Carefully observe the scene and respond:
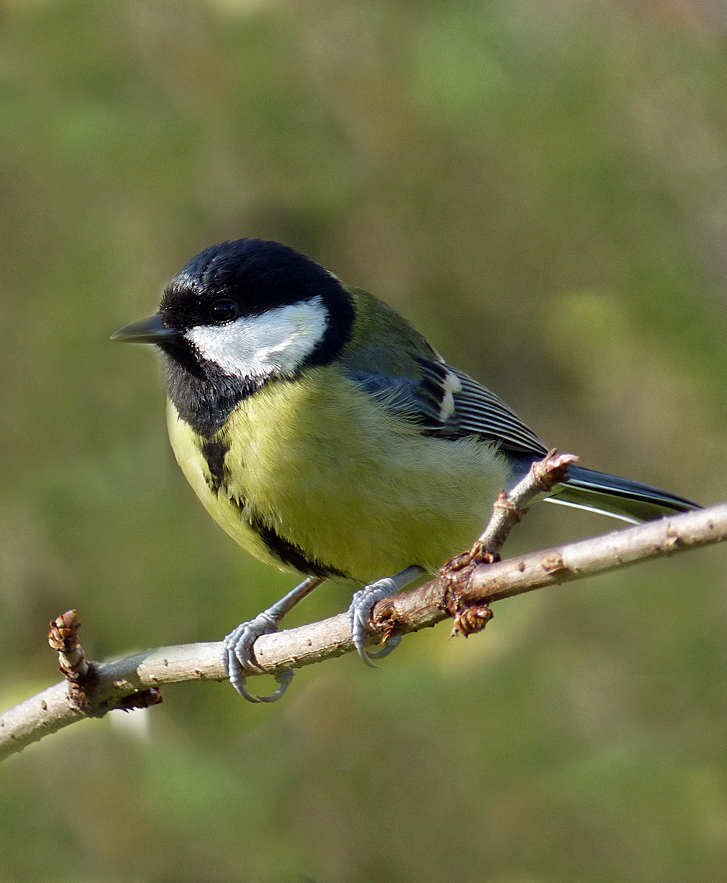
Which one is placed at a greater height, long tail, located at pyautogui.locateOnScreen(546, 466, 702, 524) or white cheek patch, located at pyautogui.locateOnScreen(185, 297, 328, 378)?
white cheek patch, located at pyautogui.locateOnScreen(185, 297, 328, 378)

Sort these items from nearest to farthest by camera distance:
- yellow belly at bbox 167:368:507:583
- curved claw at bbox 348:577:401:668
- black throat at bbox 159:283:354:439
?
curved claw at bbox 348:577:401:668 → yellow belly at bbox 167:368:507:583 → black throat at bbox 159:283:354:439

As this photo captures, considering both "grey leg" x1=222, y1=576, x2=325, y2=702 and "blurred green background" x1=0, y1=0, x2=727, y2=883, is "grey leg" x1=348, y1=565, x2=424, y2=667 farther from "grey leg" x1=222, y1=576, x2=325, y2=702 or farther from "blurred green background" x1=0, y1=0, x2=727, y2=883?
"blurred green background" x1=0, y1=0, x2=727, y2=883

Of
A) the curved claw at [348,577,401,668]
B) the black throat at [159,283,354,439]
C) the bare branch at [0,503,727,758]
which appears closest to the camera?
the bare branch at [0,503,727,758]

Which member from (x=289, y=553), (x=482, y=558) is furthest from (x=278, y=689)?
(x=482, y=558)

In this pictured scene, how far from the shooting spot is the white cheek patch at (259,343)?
2.18m

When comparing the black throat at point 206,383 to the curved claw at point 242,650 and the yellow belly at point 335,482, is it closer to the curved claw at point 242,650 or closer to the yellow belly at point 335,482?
the yellow belly at point 335,482

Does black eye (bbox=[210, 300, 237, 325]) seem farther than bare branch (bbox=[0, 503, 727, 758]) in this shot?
Yes

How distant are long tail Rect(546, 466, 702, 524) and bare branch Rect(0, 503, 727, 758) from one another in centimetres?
99

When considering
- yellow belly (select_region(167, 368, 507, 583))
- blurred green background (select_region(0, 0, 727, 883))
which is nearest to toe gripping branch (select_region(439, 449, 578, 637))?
yellow belly (select_region(167, 368, 507, 583))

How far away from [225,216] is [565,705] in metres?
2.05

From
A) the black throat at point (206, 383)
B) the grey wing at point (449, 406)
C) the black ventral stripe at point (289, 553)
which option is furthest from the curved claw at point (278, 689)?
the grey wing at point (449, 406)

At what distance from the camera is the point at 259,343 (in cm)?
222

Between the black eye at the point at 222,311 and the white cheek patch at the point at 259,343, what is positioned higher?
the black eye at the point at 222,311

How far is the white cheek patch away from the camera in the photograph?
2.18 meters
